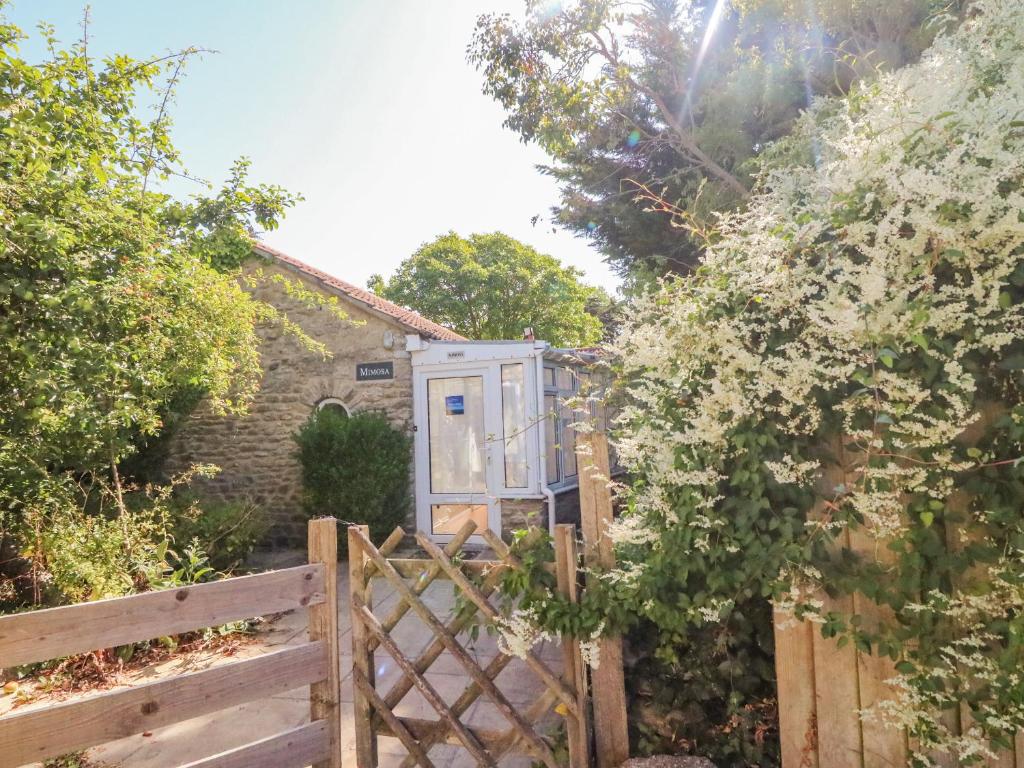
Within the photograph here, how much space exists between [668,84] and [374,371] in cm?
596

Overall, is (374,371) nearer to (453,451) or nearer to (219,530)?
(453,451)

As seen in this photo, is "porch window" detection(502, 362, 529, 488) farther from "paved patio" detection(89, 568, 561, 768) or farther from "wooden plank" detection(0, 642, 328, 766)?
"wooden plank" detection(0, 642, 328, 766)

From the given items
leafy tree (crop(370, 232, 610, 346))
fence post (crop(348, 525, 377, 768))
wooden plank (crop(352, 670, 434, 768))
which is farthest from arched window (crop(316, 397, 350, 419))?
leafy tree (crop(370, 232, 610, 346))

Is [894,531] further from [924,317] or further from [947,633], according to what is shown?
[924,317]

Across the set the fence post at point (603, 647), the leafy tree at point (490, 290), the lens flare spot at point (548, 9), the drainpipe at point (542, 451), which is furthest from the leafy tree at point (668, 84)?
the leafy tree at point (490, 290)

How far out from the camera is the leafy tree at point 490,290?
75.5 feet

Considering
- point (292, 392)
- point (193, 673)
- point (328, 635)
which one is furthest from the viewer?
point (292, 392)

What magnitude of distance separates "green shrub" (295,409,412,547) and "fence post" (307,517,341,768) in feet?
18.2

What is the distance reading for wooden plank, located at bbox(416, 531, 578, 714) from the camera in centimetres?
261

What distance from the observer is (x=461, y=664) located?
2.88 metres

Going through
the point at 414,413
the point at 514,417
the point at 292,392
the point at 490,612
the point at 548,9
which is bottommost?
Answer: the point at 490,612

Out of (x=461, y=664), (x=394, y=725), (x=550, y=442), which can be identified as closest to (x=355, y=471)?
(x=550, y=442)

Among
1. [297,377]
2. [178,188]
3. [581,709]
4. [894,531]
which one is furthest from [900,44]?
[297,377]

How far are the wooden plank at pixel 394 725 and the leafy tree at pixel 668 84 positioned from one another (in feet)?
17.6
